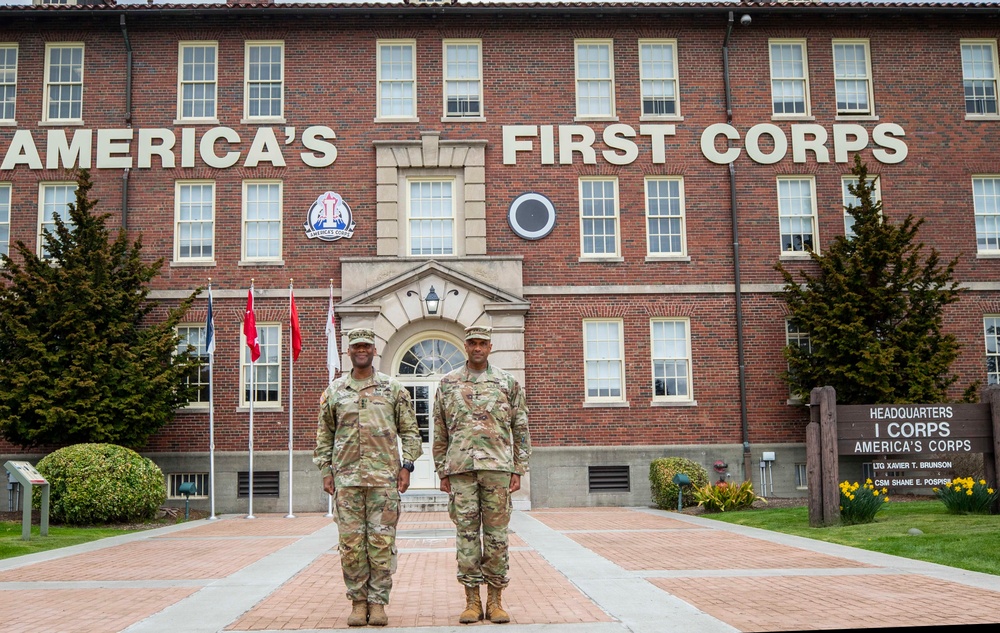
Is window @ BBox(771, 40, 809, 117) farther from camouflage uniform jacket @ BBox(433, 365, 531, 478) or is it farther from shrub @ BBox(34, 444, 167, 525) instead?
camouflage uniform jacket @ BBox(433, 365, 531, 478)

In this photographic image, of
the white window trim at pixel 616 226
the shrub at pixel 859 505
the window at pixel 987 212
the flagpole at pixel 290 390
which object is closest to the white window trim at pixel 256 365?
the flagpole at pixel 290 390

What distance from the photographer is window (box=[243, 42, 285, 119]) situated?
77.4ft

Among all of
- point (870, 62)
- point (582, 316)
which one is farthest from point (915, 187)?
point (582, 316)

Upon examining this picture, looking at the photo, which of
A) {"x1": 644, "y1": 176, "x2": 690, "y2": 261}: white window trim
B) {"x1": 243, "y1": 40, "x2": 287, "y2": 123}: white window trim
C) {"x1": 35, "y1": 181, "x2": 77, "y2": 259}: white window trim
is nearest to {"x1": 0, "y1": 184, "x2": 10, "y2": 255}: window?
{"x1": 35, "y1": 181, "x2": 77, "y2": 259}: white window trim

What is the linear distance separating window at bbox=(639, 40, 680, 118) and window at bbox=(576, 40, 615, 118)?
769mm

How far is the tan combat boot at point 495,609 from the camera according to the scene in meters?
7.70

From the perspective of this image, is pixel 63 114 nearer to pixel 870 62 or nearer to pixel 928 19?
pixel 870 62

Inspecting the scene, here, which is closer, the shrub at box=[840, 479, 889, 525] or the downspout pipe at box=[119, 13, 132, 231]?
the shrub at box=[840, 479, 889, 525]

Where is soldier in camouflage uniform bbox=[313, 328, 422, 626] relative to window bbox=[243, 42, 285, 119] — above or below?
below

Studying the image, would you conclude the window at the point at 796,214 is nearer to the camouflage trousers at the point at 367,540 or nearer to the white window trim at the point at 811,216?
the white window trim at the point at 811,216

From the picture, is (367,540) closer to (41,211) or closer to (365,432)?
(365,432)

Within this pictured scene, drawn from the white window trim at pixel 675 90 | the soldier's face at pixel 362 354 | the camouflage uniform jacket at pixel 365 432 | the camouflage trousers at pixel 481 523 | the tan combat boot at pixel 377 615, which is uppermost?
the white window trim at pixel 675 90

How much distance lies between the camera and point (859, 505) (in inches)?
585

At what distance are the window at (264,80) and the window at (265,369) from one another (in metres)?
5.10
